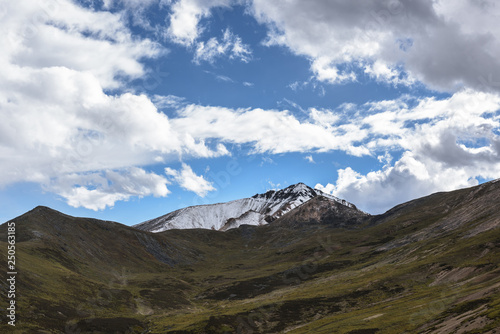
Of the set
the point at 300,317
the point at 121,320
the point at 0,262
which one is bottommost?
the point at 300,317

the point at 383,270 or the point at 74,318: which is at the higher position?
the point at 74,318

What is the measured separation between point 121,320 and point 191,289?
Answer: 70666 mm

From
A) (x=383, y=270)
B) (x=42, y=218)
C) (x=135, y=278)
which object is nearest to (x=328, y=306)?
(x=383, y=270)

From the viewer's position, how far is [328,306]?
98062mm

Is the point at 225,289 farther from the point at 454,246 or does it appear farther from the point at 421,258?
the point at 454,246

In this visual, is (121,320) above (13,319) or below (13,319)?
below

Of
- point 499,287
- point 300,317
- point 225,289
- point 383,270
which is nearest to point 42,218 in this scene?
point 225,289

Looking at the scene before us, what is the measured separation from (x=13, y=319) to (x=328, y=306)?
7495cm

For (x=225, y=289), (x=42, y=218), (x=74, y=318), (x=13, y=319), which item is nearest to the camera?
→ (x=13, y=319)

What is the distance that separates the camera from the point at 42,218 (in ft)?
615

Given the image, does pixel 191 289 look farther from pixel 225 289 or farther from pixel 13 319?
pixel 13 319

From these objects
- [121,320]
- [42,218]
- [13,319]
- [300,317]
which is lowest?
[300,317]

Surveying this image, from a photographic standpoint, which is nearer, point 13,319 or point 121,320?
point 13,319

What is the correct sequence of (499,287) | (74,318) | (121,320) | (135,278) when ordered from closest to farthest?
(499,287) → (74,318) → (121,320) → (135,278)
